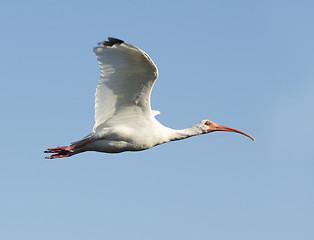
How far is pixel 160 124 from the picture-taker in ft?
62.2

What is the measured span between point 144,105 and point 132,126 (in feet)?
2.88

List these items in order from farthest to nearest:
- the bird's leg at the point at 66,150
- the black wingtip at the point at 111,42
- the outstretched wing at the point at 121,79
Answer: the bird's leg at the point at 66,150 < the outstretched wing at the point at 121,79 < the black wingtip at the point at 111,42

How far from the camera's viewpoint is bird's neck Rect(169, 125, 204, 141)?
19.3 meters

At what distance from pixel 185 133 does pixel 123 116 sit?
2.60 metres

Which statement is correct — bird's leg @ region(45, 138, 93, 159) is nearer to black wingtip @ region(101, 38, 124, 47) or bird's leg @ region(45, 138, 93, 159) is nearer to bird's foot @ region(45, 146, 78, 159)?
bird's foot @ region(45, 146, 78, 159)

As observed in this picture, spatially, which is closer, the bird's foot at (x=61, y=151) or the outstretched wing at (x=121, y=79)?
the outstretched wing at (x=121, y=79)

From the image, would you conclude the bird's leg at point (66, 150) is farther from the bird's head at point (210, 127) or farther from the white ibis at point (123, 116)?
the bird's head at point (210, 127)

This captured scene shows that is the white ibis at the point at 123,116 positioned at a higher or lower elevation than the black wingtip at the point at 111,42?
lower

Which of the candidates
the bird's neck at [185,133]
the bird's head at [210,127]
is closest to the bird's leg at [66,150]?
the bird's neck at [185,133]

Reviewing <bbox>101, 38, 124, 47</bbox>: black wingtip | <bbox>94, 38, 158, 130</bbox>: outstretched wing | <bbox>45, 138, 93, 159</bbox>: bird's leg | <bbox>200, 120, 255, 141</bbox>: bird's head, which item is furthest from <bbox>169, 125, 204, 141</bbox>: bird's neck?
<bbox>101, 38, 124, 47</bbox>: black wingtip

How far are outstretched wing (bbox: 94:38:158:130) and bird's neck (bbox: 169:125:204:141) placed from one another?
4.47 feet

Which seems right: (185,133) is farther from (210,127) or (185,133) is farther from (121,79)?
(121,79)

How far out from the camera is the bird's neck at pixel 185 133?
63.3 ft

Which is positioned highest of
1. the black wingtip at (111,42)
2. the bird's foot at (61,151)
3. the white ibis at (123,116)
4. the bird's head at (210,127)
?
the black wingtip at (111,42)
